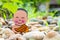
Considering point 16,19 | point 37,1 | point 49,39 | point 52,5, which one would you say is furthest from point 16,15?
point 52,5

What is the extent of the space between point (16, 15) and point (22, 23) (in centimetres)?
4

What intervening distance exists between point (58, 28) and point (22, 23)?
13cm

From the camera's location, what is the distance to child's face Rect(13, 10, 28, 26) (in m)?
0.74

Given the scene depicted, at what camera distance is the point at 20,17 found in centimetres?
74

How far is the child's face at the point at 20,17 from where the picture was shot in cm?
74

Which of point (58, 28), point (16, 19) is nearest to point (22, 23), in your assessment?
point (16, 19)

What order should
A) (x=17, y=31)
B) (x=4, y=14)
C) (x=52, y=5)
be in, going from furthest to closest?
(x=52, y=5), (x=4, y=14), (x=17, y=31)

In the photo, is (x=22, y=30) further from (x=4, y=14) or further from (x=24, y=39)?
(x=4, y=14)

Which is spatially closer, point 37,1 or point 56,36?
point 56,36

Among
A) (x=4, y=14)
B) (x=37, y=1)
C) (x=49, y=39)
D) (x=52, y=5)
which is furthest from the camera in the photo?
(x=52, y=5)

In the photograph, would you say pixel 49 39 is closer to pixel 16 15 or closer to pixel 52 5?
pixel 16 15

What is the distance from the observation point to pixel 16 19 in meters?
0.75

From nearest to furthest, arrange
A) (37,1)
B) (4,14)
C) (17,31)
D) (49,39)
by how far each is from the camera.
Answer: (49,39) → (17,31) → (4,14) → (37,1)

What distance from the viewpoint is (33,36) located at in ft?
1.93
